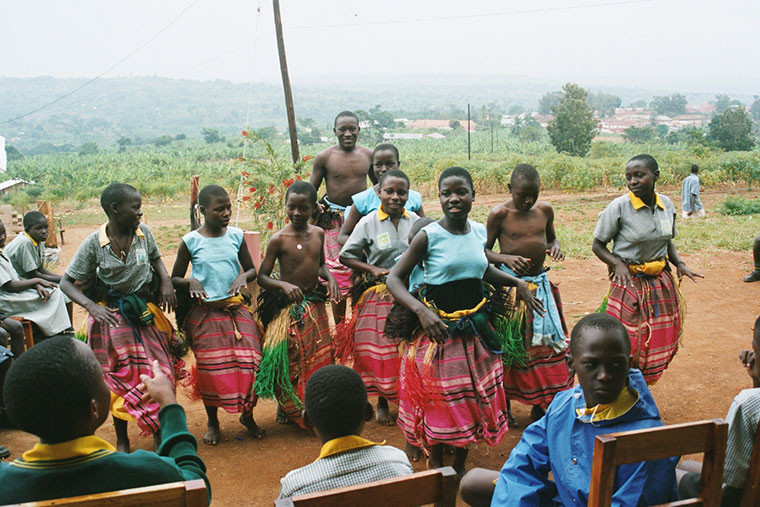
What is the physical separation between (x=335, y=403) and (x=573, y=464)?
95 centimetres

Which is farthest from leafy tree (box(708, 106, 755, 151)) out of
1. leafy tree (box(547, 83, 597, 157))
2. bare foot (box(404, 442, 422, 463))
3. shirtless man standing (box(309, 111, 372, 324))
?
bare foot (box(404, 442, 422, 463))

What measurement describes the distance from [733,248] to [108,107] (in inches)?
6382

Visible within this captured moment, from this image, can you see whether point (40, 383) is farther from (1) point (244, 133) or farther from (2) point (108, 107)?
(2) point (108, 107)

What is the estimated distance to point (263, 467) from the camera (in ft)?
14.6

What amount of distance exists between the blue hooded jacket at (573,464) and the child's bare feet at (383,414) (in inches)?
98.9

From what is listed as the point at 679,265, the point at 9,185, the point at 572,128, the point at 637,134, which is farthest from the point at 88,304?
the point at 637,134

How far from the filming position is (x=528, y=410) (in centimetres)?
530

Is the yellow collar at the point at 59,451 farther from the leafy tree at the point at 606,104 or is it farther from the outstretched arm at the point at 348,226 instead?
the leafy tree at the point at 606,104

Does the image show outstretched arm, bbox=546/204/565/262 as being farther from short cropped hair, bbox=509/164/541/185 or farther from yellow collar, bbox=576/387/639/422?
yellow collar, bbox=576/387/639/422

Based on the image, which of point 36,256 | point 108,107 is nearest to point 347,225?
point 36,256

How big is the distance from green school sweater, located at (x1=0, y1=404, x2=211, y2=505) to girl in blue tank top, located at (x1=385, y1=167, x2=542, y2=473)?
6.81 ft

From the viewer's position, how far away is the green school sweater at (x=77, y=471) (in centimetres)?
186

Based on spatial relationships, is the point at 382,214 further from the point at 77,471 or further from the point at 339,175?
the point at 77,471

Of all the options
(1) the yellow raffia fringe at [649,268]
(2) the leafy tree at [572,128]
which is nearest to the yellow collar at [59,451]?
(1) the yellow raffia fringe at [649,268]
